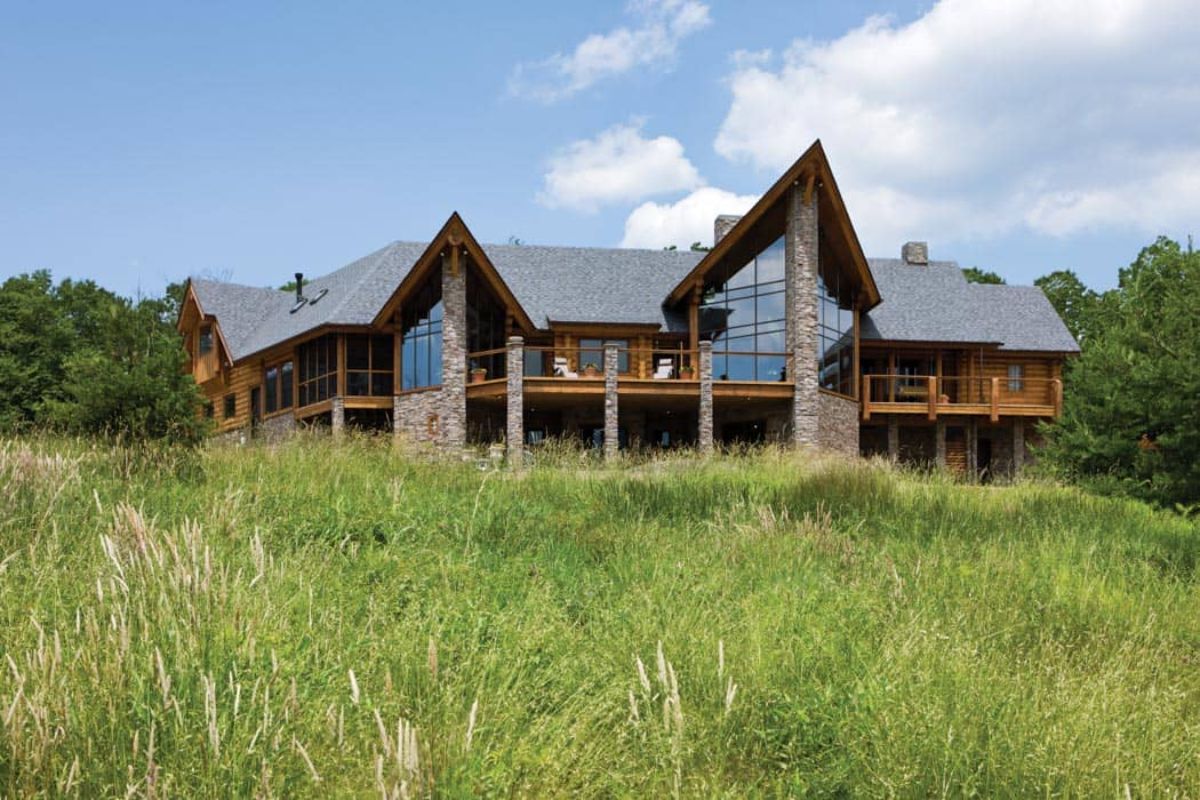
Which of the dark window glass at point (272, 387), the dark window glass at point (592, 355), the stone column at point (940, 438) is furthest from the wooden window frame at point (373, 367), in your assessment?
the stone column at point (940, 438)

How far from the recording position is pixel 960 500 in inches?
512

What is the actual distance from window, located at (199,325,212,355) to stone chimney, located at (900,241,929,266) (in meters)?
28.5

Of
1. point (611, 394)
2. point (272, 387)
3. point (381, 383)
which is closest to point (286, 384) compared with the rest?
point (272, 387)

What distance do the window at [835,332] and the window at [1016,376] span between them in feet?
27.3

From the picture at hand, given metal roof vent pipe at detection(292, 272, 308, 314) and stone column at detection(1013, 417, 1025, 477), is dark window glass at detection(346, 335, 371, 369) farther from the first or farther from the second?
stone column at detection(1013, 417, 1025, 477)

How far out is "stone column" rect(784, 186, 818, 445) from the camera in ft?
85.4

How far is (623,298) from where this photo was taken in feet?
103

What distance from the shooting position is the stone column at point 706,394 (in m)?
25.3

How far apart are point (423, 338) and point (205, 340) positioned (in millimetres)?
15715

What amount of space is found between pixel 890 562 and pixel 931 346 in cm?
2694

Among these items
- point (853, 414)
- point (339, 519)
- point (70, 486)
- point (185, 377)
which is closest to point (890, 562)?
point (339, 519)

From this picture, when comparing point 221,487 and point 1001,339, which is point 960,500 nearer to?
point 221,487

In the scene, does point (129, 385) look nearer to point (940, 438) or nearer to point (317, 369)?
point (317, 369)

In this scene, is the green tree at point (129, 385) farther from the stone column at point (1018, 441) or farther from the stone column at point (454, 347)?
the stone column at point (1018, 441)
